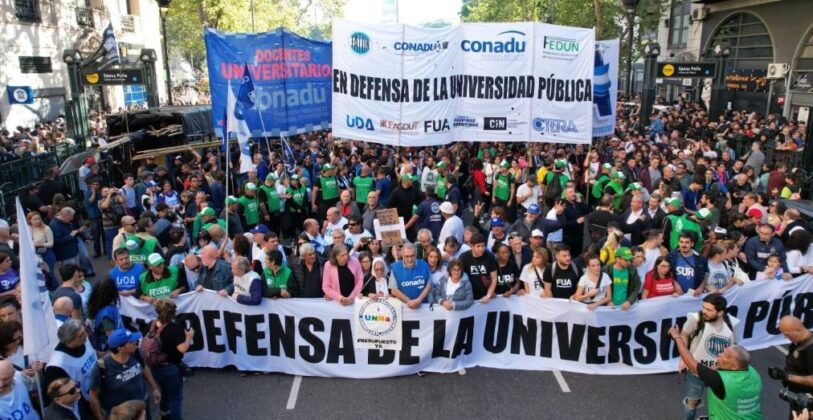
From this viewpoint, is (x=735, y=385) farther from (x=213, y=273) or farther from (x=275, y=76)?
(x=275, y=76)

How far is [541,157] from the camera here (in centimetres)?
1516

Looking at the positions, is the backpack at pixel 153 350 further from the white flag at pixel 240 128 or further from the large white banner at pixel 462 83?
the large white banner at pixel 462 83

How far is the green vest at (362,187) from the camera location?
445 inches

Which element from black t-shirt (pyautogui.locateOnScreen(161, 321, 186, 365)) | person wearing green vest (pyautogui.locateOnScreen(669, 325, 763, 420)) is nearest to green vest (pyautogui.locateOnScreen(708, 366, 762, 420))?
person wearing green vest (pyautogui.locateOnScreen(669, 325, 763, 420))

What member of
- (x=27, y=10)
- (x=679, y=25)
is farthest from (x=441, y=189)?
(x=679, y=25)

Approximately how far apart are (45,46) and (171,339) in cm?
2629

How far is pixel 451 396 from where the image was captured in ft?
21.0

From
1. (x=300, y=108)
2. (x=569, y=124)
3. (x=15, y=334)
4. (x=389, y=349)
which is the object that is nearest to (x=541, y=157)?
(x=569, y=124)

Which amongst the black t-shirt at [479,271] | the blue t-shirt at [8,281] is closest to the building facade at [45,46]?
the blue t-shirt at [8,281]

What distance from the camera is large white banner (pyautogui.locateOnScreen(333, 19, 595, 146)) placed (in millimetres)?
9742

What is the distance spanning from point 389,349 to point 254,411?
157 cm

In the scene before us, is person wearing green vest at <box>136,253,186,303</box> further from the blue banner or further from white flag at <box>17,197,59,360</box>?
the blue banner

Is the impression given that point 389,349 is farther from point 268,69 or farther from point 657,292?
point 268,69

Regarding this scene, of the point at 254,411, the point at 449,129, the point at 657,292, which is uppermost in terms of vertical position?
the point at 449,129
